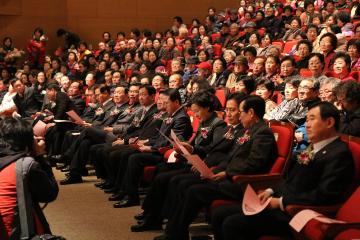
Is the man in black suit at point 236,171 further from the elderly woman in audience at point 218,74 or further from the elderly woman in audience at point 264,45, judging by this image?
the elderly woman in audience at point 264,45

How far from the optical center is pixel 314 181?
2.87m

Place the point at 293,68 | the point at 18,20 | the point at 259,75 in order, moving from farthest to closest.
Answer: the point at 18,20 → the point at 259,75 → the point at 293,68

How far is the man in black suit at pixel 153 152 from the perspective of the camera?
4.68 m

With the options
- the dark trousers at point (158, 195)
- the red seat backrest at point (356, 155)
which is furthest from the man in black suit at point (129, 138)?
the red seat backrest at point (356, 155)

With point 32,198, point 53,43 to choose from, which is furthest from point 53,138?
point 53,43

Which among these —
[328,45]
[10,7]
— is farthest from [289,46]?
[10,7]

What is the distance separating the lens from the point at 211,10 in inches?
501

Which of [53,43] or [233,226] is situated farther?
[53,43]

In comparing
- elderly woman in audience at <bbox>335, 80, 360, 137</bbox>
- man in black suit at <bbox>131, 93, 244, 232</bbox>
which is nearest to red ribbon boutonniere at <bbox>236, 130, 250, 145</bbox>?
man in black suit at <bbox>131, 93, 244, 232</bbox>

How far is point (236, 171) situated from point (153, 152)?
53.1 inches

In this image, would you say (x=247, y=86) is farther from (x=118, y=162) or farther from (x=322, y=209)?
(x=322, y=209)

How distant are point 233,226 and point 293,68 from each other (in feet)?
9.75

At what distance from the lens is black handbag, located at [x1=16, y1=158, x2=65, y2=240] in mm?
2582

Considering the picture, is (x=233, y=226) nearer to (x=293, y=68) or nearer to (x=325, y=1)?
(x=293, y=68)
